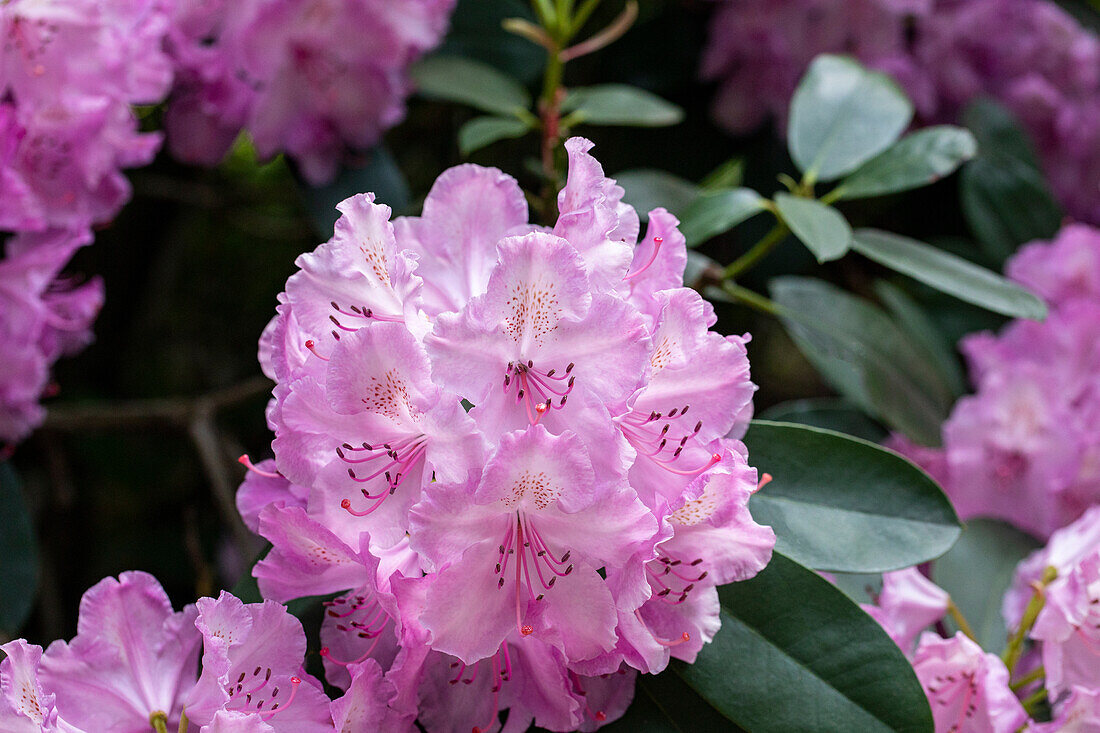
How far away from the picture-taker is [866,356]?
113cm

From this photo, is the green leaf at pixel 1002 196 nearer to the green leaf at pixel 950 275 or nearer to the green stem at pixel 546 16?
the green leaf at pixel 950 275

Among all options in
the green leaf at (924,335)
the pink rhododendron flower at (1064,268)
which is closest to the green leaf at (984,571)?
the green leaf at (924,335)

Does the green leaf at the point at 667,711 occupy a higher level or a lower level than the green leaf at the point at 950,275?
lower

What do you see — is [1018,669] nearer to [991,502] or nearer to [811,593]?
[991,502]

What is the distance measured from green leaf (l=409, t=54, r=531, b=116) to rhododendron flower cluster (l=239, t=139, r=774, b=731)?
0.54 m

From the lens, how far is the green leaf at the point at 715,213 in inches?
34.7

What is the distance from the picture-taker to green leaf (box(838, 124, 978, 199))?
96 cm

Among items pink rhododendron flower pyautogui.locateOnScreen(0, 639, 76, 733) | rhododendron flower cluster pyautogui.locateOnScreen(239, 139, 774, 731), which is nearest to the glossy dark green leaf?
rhododendron flower cluster pyautogui.locateOnScreen(239, 139, 774, 731)

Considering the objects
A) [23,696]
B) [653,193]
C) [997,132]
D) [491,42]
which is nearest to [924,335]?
[997,132]

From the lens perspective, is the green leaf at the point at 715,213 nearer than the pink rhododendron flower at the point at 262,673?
No

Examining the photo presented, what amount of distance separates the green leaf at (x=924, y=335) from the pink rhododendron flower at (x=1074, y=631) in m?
0.52

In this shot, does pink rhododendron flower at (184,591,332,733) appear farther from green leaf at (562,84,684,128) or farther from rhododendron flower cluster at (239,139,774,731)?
green leaf at (562,84,684,128)

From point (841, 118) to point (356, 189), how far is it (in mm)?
590

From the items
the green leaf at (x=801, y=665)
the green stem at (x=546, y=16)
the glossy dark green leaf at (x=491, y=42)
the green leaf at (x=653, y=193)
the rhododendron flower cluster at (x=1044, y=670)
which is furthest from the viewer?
the glossy dark green leaf at (x=491, y=42)
